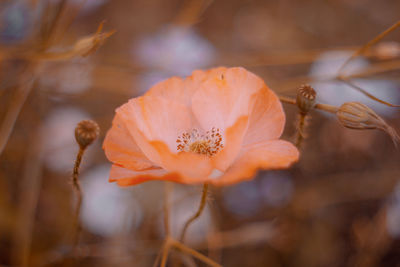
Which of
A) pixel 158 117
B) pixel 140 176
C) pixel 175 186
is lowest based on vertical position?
pixel 175 186

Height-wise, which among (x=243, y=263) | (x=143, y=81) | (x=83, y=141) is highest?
(x=143, y=81)

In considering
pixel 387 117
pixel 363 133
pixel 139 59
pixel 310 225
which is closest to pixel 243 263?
pixel 310 225

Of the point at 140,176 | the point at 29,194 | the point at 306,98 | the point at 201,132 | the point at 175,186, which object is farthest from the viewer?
the point at 175,186

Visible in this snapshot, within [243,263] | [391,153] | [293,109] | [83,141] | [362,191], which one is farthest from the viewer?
[293,109]

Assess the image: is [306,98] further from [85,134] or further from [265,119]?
[85,134]

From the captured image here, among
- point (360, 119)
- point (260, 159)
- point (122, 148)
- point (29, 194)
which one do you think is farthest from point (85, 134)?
point (29, 194)

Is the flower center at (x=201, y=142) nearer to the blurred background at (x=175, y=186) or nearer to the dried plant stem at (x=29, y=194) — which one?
the blurred background at (x=175, y=186)

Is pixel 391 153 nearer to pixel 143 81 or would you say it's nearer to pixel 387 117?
pixel 387 117
